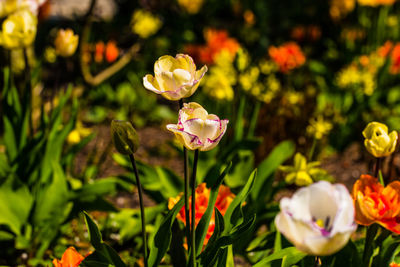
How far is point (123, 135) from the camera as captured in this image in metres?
1.01

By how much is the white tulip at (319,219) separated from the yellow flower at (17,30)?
1232mm

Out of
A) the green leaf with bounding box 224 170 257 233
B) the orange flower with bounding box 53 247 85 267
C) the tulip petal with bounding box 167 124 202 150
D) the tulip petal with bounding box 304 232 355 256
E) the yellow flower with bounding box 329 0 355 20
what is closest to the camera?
the tulip petal with bounding box 304 232 355 256

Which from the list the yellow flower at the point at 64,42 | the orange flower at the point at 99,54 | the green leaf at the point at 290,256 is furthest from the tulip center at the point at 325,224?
the orange flower at the point at 99,54

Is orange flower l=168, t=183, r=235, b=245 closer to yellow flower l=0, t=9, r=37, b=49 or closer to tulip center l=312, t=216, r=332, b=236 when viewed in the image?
tulip center l=312, t=216, r=332, b=236

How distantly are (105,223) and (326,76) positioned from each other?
7.14 ft

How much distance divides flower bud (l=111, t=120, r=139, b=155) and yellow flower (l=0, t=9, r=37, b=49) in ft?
2.65

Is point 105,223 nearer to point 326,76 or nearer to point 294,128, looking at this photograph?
point 294,128

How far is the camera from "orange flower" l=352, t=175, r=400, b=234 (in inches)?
38.7

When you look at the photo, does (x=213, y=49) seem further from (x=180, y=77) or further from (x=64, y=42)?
(x=180, y=77)

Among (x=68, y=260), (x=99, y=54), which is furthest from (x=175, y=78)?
(x=99, y=54)

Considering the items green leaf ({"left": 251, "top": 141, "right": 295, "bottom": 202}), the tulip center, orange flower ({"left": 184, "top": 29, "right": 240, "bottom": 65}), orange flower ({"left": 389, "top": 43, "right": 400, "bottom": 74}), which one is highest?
the tulip center

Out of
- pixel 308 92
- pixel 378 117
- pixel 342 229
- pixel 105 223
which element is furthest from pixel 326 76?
pixel 342 229

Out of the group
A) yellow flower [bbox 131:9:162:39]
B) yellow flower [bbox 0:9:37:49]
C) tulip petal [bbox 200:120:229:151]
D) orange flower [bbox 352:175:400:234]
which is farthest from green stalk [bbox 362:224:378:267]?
yellow flower [bbox 131:9:162:39]

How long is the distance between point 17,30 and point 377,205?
4.27ft
